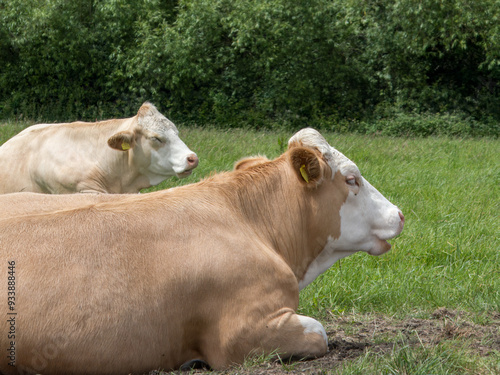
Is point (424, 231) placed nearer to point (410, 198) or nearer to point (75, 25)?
point (410, 198)

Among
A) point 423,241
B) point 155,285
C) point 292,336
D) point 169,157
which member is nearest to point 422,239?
point 423,241

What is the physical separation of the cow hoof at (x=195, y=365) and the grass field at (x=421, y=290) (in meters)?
0.26

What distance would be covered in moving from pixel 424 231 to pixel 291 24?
2015cm

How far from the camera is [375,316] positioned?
4.95 m

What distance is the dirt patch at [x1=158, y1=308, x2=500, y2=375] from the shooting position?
142 inches

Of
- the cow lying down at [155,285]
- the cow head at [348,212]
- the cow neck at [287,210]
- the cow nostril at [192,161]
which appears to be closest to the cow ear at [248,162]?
the cow neck at [287,210]

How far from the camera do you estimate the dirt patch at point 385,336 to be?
360cm

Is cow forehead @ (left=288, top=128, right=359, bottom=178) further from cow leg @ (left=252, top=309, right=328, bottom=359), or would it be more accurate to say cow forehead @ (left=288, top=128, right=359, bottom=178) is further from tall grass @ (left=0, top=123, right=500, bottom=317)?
cow leg @ (left=252, top=309, right=328, bottom=359)

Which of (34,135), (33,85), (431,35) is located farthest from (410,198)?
(33,85)

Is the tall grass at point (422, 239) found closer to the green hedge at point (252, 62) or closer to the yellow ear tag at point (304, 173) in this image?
the yellow ear tag at point (304, 173)

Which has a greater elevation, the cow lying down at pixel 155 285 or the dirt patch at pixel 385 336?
the cow lying down at pixel 155 285

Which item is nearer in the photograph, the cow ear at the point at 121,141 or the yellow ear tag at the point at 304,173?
the yellow ear tag at the point at 304,173

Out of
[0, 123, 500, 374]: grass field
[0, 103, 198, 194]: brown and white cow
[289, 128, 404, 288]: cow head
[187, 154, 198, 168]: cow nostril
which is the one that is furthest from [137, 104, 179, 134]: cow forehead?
[289, 128, 404, 288]: cow head

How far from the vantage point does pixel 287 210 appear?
4.31 metres
